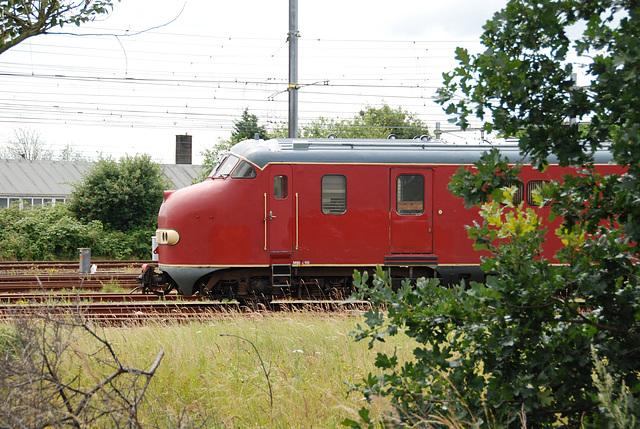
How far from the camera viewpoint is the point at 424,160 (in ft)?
36.4

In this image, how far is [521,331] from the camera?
3283 mm

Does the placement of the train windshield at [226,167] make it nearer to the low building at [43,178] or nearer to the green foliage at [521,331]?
the green foliage at [521,331]

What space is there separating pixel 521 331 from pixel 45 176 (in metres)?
44.5

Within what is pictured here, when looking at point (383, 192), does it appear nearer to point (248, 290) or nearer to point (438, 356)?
point (248, 290)

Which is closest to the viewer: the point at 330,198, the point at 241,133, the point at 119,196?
the point at 330,198

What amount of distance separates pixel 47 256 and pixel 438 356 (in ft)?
77.5

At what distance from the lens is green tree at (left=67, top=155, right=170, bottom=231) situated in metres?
26.7

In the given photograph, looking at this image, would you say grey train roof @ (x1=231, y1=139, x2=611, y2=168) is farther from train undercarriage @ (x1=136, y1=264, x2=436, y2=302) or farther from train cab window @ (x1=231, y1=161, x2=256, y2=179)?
train undercarriage @ (x1=136, y1=264, x2=436, y2=302)

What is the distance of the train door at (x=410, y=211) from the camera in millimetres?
10984

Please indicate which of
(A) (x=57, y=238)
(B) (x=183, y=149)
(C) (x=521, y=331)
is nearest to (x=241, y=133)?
(B) (x=183, y=149)

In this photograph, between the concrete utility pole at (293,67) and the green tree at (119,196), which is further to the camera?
the green tree at (119,196)

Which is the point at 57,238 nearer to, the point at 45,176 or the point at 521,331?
the point at 45,176

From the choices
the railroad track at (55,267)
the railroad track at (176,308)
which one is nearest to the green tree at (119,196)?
the railroad track at (55,267)

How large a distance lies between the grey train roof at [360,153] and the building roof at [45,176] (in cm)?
3020
